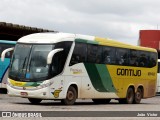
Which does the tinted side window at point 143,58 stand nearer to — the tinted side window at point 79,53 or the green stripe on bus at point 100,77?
the green stripe on bus at point 100,77

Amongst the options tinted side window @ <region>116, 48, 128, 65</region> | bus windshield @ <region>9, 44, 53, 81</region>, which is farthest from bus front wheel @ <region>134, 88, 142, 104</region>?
bus windshield @ <region>9, 44, 53, 81</region>

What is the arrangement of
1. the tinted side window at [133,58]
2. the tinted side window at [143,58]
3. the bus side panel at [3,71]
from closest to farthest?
the tinted side window at [133,58] < the tinted side window at [143,58] < the bus side panel at [3,71]

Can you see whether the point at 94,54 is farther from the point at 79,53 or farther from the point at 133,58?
the point at 133,58

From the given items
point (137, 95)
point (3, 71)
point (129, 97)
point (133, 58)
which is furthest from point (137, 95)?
point (3, 71)

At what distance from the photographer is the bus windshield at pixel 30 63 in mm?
22141

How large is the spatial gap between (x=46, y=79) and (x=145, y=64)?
30.3 ft

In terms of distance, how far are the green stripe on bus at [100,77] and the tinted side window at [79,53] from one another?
19.4 inches

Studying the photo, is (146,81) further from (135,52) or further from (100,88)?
(100,88)

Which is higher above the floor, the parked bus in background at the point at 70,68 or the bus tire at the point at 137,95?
the parked bus in background at the point at 70,68

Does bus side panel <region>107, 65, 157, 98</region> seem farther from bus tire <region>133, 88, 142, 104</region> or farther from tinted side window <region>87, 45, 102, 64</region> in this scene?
tinted side window <region>87, 45, 102, 64</region>

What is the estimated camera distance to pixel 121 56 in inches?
1080

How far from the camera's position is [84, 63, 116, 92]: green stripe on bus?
2486 centimetres

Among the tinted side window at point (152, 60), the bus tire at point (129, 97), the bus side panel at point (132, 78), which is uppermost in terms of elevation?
the tinted side window at point (152, 60)

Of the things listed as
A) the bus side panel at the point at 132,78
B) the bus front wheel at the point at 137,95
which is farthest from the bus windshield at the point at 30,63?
the bus front wheel at the point at 137,95
